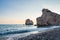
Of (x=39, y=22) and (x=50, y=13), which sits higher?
(x=50, y=13)

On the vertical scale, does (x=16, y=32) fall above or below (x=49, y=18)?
below

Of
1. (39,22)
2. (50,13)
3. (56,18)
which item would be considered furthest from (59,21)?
(39,22)

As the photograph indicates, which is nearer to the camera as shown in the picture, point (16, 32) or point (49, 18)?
point (16, 32)

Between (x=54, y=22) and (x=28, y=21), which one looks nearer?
(x=54, y=22)

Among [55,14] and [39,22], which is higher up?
[55,14]

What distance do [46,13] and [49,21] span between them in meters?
6.46

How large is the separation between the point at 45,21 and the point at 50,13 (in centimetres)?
743

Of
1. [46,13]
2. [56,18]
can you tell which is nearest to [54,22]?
[56,18]

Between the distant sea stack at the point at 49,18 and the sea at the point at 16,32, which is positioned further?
the distant sea stack at the point at 49,18

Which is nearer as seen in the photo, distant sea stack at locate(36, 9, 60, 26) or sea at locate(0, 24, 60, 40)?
sea at locate(0, 24, 60, 40)

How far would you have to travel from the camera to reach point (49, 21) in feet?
262

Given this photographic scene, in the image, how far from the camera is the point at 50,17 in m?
79.9

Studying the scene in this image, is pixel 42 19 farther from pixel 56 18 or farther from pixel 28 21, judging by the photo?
pixel 28 21

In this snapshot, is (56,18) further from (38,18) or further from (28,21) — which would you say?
(28,21)
